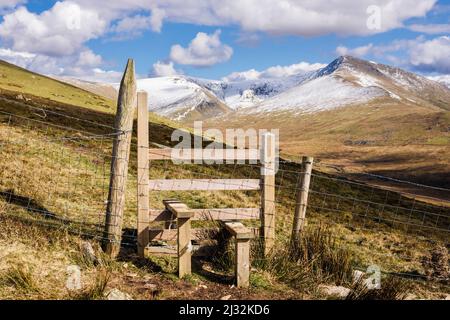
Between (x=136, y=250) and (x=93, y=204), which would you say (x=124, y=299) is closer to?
(x=136, y=250)

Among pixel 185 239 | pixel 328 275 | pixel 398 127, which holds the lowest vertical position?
pixel 328 275

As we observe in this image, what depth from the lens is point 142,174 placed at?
898 centimetres

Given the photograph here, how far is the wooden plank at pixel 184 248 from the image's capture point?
27.4 ft

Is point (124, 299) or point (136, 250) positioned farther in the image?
point (136, 250)

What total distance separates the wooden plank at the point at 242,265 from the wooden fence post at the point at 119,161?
7.84 ft

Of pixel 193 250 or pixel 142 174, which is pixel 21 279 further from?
pixel 193 250

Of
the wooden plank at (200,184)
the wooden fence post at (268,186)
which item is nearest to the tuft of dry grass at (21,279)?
the wooden plank at (200,184)

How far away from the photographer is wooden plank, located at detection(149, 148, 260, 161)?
9.17m

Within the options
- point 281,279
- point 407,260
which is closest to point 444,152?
point 407,260

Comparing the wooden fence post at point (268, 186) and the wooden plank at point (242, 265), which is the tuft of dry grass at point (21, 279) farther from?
the wooden fence post at point (268, 186)

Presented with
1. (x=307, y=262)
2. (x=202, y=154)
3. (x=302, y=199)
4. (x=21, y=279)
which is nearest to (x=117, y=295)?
(x=21, y=279)
